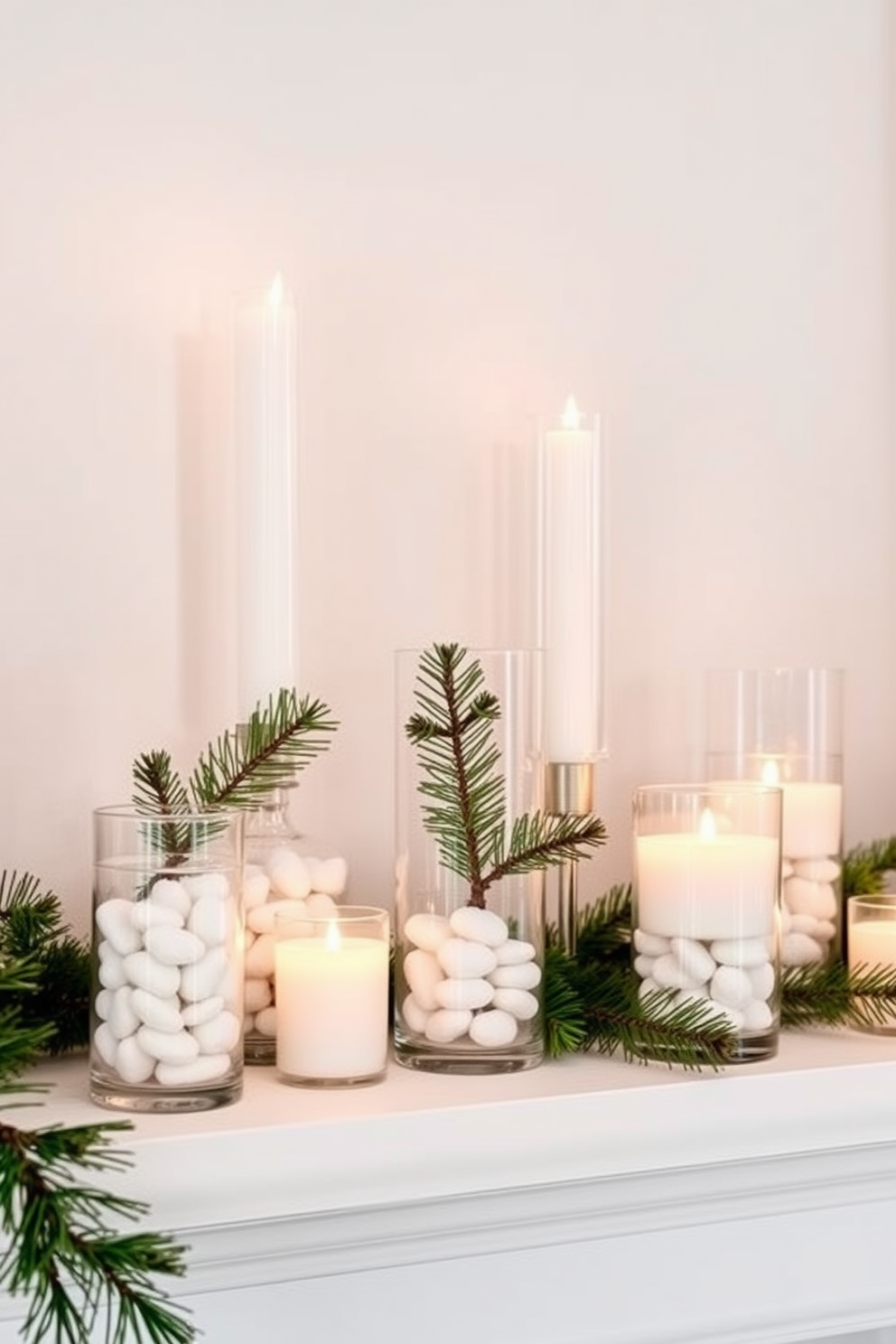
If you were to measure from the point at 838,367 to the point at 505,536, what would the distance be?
0.29 m

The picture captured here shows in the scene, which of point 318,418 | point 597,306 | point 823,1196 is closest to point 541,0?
point 597,306

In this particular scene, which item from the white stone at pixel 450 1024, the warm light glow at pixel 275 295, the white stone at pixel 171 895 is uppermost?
the warm light glow at pixel 275 295

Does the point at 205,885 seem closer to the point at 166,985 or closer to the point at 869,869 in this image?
the point at 166,985

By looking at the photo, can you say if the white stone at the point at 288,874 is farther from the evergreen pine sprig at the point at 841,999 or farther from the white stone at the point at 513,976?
the evergreen pine sprig at the point at 841,999

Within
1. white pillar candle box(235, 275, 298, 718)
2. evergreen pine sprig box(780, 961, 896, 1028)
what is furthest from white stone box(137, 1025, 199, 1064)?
evergreen pine sprig box(780, 961, 896, 1028)

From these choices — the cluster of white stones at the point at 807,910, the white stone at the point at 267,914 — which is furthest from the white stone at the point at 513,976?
the cluster of white stones at the point at 807,910

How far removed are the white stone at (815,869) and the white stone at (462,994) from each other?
0.26 m

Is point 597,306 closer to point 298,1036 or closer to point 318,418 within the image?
point 318,418

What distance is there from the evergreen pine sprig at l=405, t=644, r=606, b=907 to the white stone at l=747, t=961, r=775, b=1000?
0.11m

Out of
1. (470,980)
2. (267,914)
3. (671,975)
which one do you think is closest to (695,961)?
(671,975)

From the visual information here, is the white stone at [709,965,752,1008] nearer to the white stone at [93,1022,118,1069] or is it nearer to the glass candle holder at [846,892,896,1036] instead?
the glass candle holder at [846,892,896,1036]

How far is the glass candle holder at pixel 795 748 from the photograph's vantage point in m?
1.03

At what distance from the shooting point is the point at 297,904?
90 centimetres

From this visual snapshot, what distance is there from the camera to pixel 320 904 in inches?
35.7
